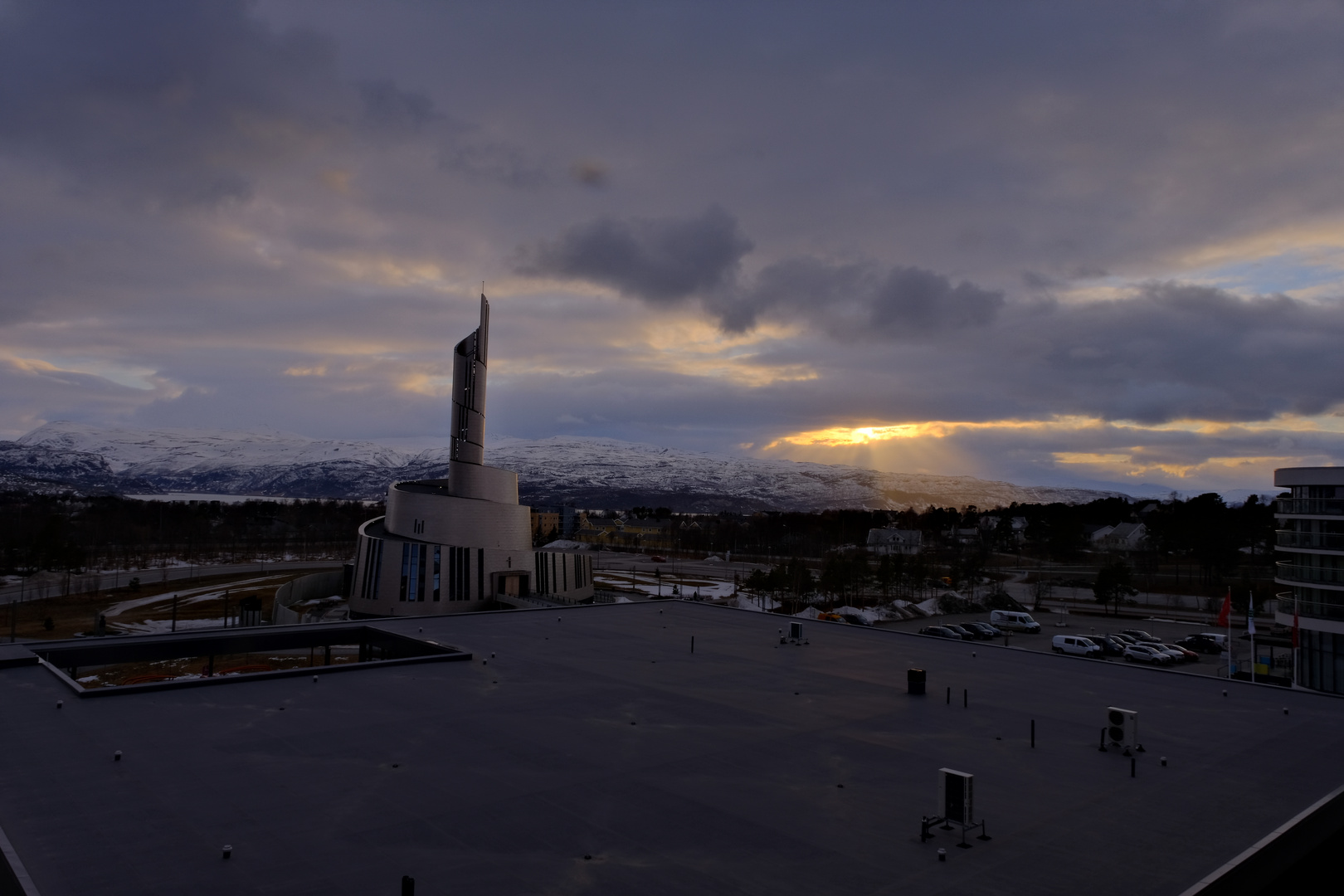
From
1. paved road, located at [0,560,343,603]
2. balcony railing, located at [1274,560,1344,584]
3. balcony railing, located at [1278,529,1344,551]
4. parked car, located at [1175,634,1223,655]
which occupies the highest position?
balcony railing, located at [1278,529,1344,551]

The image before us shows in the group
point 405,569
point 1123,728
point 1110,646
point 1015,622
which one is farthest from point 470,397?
point 1123,728

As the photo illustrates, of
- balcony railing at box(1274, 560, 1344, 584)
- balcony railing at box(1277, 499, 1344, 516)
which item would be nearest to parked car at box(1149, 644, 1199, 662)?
balcony railing at box(1274, 560, 1344, 584)

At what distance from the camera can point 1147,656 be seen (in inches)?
1780

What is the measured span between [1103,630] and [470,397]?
50717 mm

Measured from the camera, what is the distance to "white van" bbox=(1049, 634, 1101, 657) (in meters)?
47.1

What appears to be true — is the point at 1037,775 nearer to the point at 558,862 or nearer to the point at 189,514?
the point at 558,862

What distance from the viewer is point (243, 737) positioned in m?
17.1

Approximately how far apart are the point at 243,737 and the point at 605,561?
109886mm

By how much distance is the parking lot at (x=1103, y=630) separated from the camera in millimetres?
46656

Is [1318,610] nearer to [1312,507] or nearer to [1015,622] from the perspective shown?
[1312,507]

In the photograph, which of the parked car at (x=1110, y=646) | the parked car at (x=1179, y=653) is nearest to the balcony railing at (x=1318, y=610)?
the parked car at (x=1179, y=653)

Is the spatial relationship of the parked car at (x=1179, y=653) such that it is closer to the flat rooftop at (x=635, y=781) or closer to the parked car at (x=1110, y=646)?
the parked car at (x=1110, y=646)

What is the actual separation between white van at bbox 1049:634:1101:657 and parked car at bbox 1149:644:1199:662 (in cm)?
333

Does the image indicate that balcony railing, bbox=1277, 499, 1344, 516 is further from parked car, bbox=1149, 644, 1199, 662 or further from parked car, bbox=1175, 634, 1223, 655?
parked car, bbox=1175, 634, 1223, 655
